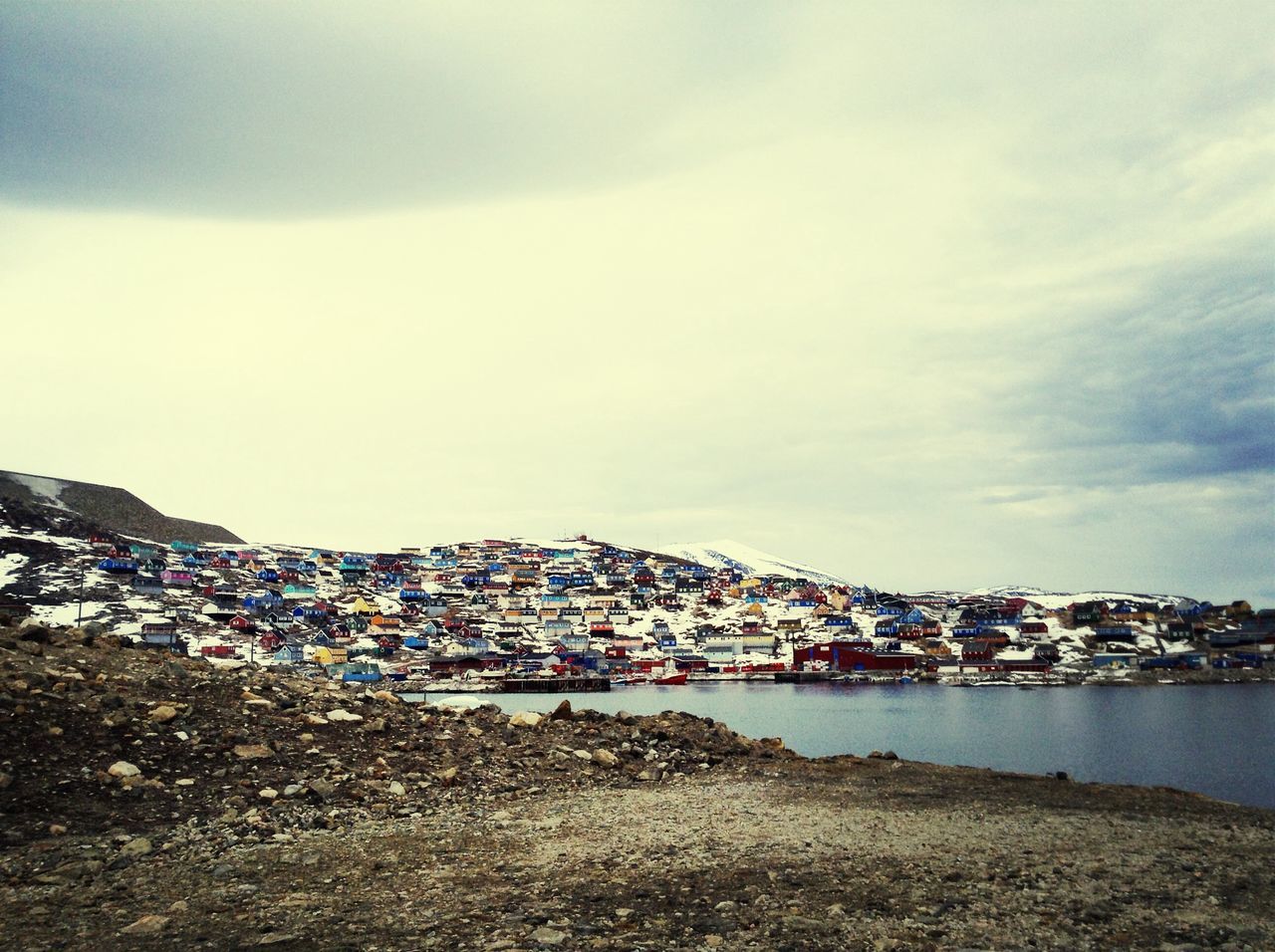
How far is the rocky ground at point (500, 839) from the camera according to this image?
8.63 meters

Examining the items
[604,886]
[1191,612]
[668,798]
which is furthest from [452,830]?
[1191,612]

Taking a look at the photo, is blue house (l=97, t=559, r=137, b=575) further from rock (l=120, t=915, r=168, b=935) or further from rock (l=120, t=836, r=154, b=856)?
rock (l=120, t=915, r=168, b=935)

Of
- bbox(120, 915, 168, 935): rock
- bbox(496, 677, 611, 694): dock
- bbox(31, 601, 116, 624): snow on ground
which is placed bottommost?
Answer: bbox(496, 677, 611, 694): dock

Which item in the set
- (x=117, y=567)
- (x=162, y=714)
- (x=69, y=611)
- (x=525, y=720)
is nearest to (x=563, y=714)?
(x=525, y=720)

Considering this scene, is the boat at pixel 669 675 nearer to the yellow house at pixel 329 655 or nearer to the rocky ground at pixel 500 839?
the yellow house at pixel 329 655

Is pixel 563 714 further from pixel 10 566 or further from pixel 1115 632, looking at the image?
pixel 1115 632

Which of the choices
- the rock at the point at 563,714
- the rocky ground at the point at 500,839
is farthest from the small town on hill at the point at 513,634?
the rocky ground at the point at 500,839

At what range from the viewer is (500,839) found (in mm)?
12242

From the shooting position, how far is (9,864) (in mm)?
9578

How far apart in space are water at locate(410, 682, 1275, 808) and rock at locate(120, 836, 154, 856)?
30334mm

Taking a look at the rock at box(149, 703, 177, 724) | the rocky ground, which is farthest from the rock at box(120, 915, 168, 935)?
the rock at box(149, 703, 177, 724)

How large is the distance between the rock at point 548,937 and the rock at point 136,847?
232 inches

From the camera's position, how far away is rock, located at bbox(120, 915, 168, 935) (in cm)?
805

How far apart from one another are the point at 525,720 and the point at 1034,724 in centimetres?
6170
